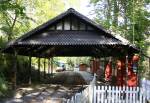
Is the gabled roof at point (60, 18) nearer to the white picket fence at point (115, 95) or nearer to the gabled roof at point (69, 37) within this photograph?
the gabled roof at point (69, 37)

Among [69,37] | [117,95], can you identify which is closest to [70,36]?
[69,37]

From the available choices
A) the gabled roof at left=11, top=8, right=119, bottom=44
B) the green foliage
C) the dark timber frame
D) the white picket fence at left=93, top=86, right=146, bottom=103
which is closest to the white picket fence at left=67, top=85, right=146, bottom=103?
the white picket fence at left=93, top=86, right=146, bottom=103

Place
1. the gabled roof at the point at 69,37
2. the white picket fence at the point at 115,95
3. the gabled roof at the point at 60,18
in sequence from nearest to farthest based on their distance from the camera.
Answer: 1. the white picket fence at the point at 115,95
2. the gabled roof at the point at 69,37
3. the gabled roof at the point at 60,18

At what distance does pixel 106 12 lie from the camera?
1599 inches

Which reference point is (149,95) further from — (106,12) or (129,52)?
(106,12)

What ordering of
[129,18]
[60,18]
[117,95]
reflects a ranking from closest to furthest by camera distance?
[117,95], [60,18], [129,18]

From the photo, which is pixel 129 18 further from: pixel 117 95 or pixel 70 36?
pixel 117 95

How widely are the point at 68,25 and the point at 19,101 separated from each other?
312 inches

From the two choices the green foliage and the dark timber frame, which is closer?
the dark timber frame

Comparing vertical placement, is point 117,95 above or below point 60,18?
below

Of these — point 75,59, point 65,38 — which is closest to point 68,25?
point 65,38

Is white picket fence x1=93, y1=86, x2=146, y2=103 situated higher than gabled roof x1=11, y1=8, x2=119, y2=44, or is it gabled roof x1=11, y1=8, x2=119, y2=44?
gabled roof x1=11, y1=8, x2=119, y2=44

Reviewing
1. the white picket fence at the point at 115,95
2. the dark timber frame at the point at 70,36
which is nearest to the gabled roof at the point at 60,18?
the dark timber frame at the point at 70,36

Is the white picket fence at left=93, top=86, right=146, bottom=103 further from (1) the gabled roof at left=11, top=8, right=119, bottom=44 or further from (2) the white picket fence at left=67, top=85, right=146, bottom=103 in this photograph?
(1) the gabled roof at left=11, top=8, right=119, bottom=44
